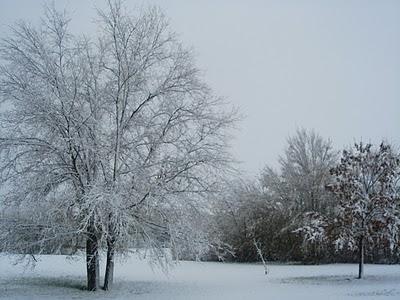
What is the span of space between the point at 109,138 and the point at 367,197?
861 cm

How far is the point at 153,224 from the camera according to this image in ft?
41.3

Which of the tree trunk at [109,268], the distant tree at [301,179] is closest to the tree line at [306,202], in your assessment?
the distant tree at [301,179]

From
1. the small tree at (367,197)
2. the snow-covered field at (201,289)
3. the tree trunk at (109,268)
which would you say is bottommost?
the snow-covered field at (201,289)

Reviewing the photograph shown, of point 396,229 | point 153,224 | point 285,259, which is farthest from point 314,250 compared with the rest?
point 153,224

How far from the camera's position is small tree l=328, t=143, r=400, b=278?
→ 615 inches

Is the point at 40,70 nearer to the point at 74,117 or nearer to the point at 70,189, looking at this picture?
the point at 74,117

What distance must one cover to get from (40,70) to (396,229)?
11.6m

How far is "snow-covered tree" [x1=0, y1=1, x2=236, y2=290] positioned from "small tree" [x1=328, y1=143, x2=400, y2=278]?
534cm

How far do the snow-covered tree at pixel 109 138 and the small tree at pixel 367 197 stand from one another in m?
5.34

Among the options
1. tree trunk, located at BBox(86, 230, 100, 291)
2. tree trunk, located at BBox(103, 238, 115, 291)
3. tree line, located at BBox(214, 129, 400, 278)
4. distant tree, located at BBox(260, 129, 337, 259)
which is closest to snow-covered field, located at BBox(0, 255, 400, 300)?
tree trunk, located at BBox(103, 238, 115, 291)

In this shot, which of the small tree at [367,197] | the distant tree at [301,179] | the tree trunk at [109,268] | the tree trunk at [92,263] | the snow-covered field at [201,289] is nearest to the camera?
the snow-covered field at [201,289]

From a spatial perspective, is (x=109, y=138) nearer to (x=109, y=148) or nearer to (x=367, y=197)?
(x=109, y=148)

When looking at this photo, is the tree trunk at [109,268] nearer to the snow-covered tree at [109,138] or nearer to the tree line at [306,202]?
the snow-covered tree at [109,138]

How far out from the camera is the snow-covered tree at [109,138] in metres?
11.7
